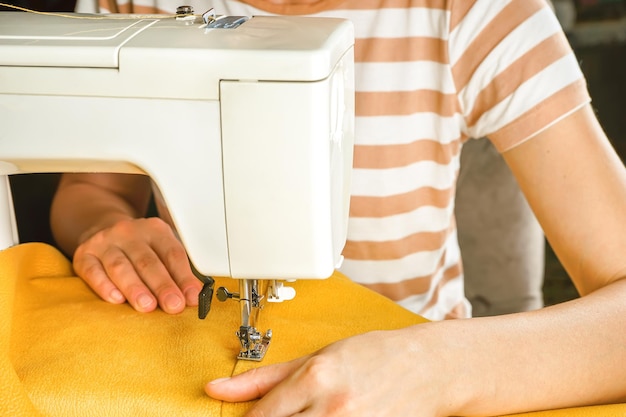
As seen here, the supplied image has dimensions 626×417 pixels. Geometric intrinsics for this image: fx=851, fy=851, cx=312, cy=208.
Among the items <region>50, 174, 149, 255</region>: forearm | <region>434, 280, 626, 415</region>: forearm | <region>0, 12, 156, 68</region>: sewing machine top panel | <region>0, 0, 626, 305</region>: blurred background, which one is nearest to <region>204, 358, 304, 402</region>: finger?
<region>434, 280, 626, 415</region>: forearm

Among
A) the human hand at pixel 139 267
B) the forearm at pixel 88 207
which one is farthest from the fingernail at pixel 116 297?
the forearm at pixel 88 207

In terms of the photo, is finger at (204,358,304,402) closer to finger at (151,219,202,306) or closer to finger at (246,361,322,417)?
finger at (246,361,322,417)

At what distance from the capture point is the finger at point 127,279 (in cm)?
99

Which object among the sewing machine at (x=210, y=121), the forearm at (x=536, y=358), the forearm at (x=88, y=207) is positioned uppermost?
the sewing machine at (x=210, y=121)

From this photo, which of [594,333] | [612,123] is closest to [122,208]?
[594,333]

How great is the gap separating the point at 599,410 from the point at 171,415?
1.37 ft

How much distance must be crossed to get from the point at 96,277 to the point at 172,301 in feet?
0.40

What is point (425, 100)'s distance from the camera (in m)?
1.25

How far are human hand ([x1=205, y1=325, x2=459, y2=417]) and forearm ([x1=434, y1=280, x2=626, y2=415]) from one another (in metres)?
0.03

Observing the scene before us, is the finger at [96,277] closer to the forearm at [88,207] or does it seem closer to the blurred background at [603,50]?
the forearm at [88,207]

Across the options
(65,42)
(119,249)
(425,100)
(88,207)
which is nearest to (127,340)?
(119,249)

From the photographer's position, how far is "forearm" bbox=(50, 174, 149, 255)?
125cm

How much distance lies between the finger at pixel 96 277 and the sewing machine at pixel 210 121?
0.23 meters

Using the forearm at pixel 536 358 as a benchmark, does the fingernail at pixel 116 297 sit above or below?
below
